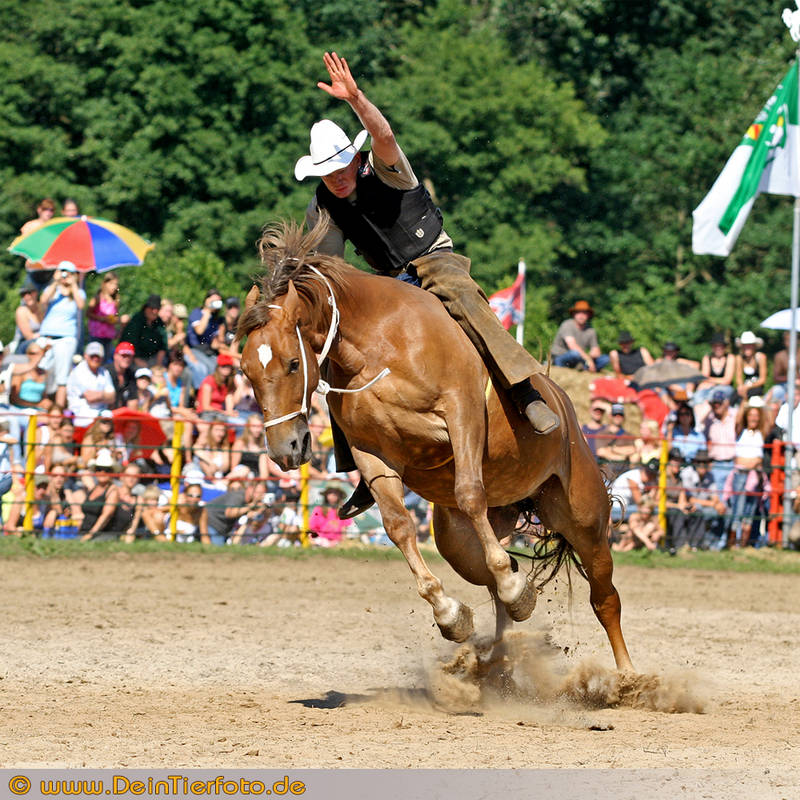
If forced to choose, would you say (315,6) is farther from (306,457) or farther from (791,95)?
(306,457)

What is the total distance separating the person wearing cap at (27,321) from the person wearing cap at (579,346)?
6.57m

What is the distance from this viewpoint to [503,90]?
33.0 meters

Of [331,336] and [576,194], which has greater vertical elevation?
[576,194]

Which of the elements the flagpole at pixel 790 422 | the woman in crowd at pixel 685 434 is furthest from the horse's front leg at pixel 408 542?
the flagpole at pixel 790 422

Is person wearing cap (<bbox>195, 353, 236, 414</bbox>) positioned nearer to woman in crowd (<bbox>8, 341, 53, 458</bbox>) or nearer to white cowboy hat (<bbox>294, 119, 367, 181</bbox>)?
woman in crowd (<bbox>8, 341, 53, 458</bbox>)

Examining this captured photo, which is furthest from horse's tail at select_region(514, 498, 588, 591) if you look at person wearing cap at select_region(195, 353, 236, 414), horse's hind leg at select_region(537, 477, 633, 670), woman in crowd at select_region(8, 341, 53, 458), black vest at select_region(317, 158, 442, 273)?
woman in crowd at select_region(8, 341, 53, 458)

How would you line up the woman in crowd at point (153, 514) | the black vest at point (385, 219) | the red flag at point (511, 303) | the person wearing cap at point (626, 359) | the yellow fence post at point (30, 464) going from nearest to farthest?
the black vest at point (385, 219) < the yellow fence post at point (30, 464) < the woman in crowd at point (153, 514) < the person wearing cap at point (626, 359) < the red flag at point (511, 303)

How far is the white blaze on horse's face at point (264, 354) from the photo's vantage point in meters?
6.54

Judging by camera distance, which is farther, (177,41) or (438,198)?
(438,198)

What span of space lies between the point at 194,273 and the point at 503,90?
12816 millimetres

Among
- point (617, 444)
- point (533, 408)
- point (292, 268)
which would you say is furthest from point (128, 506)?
point (292, 268)

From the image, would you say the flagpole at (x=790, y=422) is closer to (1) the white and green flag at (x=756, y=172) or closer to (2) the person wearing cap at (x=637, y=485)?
(1) the white and green flag at (x=756, y=172)

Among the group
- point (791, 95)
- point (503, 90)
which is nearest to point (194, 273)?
point (791, 95)

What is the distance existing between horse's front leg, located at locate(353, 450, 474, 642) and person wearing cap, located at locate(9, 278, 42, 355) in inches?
335
